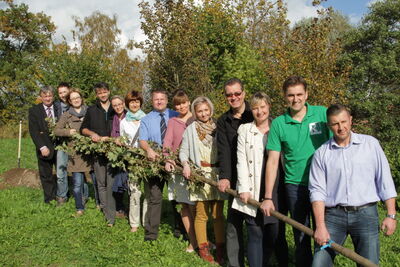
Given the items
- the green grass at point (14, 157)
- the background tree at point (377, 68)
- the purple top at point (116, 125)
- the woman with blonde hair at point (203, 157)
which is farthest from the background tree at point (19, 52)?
the woman with blonde hair at point (203, 157)

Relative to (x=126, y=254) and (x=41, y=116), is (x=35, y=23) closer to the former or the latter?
(x=41, y=116)

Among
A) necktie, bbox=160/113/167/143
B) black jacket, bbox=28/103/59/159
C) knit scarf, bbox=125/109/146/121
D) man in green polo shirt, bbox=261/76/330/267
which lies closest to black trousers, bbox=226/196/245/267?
man in green polo shirt, bbox=261/76/330/267

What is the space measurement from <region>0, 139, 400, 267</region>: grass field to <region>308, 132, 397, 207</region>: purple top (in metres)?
1.94

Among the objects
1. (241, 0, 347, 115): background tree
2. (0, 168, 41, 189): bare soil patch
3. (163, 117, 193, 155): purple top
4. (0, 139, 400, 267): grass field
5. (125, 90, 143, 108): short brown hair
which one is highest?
(241, 0, 347, 115): background tree

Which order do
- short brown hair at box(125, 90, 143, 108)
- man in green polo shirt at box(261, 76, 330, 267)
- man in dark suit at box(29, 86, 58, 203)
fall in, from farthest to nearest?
man in dark suit at box(29, 86, 58, 203)
short brown hair at box(125, 90, 143, 108)
man in green polo shirt at box(261, 76, 330, 267)

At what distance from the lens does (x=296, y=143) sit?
365 cm

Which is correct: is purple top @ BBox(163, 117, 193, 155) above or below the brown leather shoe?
above

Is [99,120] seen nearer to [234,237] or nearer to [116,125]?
[116,125]

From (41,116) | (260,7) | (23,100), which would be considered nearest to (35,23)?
(23,100)

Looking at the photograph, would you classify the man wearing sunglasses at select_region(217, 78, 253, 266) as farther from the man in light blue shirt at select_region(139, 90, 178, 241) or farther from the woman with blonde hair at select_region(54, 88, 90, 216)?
the woman with blonde hair at select_region(54, 88, 90, 216)

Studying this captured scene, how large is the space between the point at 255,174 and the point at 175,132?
1502 millimetres

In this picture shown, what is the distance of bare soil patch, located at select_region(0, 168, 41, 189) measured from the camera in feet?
30.9

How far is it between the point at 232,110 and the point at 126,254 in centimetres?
230

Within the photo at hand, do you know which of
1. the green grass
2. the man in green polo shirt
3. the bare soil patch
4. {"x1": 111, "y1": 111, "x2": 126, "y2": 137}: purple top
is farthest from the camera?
the green grass
